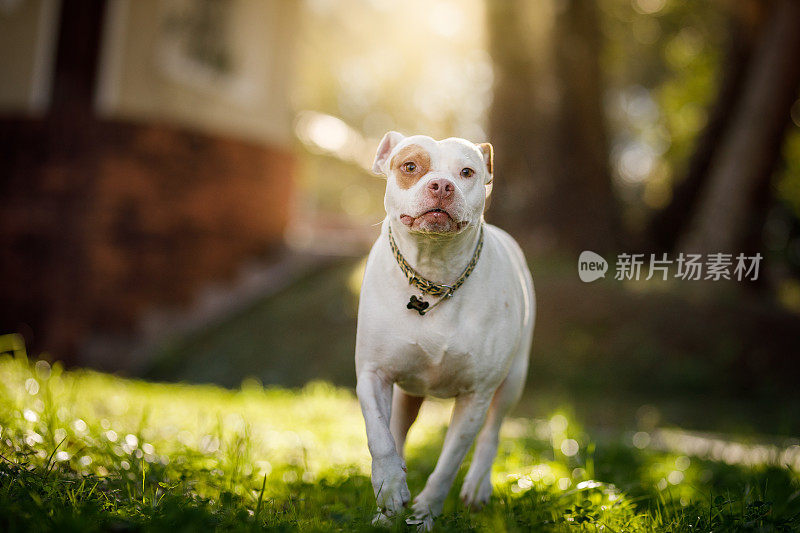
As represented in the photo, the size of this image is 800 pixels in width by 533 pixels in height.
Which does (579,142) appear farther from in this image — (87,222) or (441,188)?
(441,188)

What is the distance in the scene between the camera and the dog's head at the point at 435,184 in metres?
2.51

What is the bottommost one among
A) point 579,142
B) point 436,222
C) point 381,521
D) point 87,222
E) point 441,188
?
point 381,521

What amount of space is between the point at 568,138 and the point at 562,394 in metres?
3.87

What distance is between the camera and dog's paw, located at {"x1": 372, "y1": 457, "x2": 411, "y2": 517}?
258 centimetres

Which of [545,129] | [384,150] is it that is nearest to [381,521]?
[384,150]

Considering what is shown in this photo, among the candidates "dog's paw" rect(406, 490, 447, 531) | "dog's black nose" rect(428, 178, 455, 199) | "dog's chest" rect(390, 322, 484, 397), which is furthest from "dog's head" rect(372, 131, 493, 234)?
"dog's paw" rect(406, 490, 447, 531)

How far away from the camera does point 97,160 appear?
9266 millimetres

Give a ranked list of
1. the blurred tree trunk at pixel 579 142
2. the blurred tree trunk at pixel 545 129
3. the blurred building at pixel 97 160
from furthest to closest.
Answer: the blurred tree trunk at pixel 579 142
the blurred tree trunk at pixel 545 129
the blurred building at pixel 97 160

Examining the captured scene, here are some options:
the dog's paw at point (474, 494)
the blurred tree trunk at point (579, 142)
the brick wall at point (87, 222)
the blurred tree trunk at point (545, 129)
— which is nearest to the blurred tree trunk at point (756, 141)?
the blurred tree trunk at point (579, 142)

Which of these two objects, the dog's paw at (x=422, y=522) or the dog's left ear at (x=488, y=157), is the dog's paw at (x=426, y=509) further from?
the dog's left ear at (x=488, y=157)

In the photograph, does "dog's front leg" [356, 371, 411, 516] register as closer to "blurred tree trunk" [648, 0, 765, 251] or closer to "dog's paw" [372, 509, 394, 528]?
"dog's paw" [372, 509, 394, 528]

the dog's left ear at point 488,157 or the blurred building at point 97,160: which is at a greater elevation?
the blurred building at point 97,160

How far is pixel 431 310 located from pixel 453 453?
570mm

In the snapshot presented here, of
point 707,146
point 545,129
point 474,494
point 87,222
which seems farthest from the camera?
point 707,146
